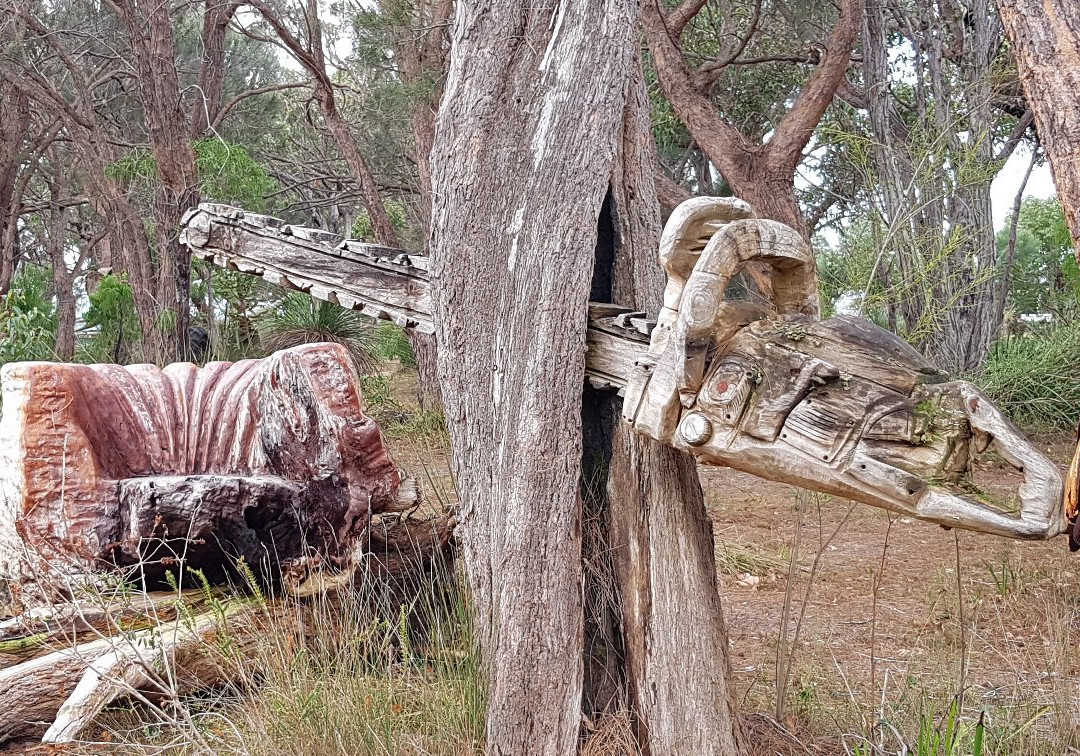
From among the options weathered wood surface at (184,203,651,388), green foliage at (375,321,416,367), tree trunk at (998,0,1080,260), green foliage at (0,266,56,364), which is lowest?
green foliage at (375,321,416,367)

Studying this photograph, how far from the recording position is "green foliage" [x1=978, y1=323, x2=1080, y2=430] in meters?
9.71

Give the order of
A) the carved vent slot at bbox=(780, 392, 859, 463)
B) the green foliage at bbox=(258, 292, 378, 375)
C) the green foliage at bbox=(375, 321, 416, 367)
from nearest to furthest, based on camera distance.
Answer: the carved vent slot at bbox=(780, 392, 859, 463), the green foliage at bbox=(258, 292, 378, 375), the green foliage at bbox=(375, 321, 416, 367)

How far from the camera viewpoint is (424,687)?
334 cm

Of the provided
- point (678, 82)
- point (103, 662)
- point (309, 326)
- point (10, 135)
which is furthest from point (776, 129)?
point (10, 135)

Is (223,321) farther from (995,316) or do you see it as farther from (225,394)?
(995,316)

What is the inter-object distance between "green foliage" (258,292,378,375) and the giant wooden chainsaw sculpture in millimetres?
6558

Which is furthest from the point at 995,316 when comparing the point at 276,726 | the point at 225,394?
the point at 276,726

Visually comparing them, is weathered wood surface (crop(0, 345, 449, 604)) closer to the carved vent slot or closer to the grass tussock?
the grass tussock

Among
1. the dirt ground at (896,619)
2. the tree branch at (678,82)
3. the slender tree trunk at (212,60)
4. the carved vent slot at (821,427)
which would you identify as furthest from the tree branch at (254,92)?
the carved vent slot at (821,427)

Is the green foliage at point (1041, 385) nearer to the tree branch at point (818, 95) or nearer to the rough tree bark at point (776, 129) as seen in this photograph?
the rough tree bark at point (776, 129)

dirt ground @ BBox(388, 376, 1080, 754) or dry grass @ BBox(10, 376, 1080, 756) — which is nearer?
dry grass @ BBox(10, 376, 1080, 756)

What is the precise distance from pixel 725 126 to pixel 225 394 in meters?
4.85

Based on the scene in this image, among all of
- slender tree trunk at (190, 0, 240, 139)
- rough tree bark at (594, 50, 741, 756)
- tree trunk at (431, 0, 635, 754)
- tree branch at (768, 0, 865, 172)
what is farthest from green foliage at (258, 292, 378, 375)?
rough tree bark at (594, 50, 741, 756)

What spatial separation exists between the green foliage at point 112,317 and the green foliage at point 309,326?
4.42 feet
